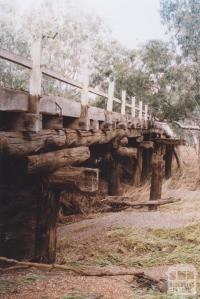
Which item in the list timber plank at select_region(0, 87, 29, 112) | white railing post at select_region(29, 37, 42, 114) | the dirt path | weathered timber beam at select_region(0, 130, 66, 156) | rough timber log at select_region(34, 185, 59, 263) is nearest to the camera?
timber plank at select_region(0, 87, 29, 112)

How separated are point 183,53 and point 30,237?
16.9 m

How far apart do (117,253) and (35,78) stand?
336cm

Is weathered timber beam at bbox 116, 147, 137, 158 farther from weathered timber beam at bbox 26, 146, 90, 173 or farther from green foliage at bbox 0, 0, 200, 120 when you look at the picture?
green foliage at bbox 0, 0, 200, 120

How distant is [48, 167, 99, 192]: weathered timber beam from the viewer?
6.06m

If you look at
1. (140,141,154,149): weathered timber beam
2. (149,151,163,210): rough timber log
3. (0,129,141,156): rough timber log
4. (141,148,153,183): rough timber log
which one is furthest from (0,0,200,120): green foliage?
(0,129,141,156): rough timber log

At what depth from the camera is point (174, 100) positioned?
24594 mm

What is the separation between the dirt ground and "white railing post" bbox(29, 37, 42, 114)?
6.54ft

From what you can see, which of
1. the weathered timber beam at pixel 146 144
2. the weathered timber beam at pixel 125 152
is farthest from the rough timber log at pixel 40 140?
the weathered timber beam at pixel 146 144

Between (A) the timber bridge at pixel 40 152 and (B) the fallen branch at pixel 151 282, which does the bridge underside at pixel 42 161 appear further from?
(B) the fallen branch at pixel 151 282

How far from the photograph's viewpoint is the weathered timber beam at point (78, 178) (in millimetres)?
6062

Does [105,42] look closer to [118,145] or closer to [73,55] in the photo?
[73,55]
